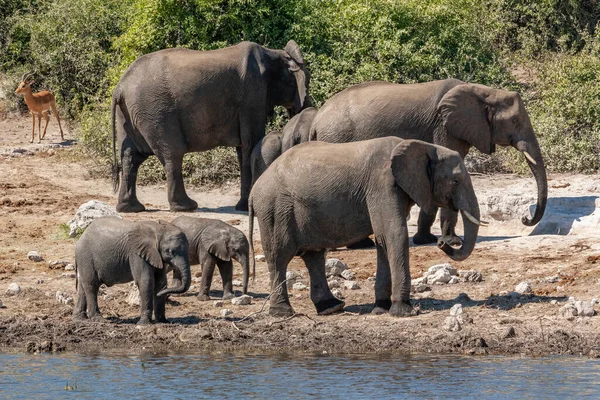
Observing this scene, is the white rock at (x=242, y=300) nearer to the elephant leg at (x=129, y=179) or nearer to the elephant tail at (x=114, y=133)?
the elephant leg at (x=129, y=179)

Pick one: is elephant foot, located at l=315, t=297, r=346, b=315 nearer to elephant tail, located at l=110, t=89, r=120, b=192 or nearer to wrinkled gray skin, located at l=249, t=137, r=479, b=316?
wrinkled gray skin, located at l=249, t=137, r=479, b=316

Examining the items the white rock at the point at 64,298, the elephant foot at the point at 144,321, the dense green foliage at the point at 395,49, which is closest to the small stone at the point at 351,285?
the elephant foot at the point at 144,321

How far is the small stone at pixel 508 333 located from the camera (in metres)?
11.0

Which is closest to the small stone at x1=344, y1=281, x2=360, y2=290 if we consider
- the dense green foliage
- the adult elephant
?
the adult elephant

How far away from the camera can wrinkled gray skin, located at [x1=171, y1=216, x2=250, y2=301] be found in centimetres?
1285

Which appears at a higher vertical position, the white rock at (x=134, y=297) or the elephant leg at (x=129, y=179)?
the elephant leg at (x=129, y=179)

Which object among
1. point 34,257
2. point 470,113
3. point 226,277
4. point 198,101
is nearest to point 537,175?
point 470,113

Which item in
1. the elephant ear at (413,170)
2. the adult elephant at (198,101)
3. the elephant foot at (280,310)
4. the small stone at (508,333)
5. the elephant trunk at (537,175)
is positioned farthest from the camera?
the adult elephant at (198,101)

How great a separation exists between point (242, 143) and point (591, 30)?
27.9 ft

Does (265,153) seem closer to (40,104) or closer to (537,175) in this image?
(537,175)

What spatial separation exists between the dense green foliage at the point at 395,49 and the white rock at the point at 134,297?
6133mm

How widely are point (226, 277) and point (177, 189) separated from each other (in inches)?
163

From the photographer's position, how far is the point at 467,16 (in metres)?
21.3

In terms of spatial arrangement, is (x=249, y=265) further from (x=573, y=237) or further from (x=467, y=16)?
(x=467, y=16)
